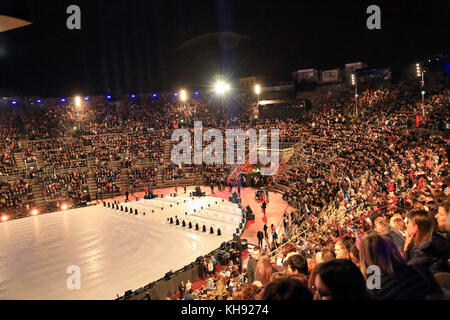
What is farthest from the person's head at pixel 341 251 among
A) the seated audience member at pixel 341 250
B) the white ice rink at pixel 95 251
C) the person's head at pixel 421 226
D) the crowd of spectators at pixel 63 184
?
the crowd of spectators at pixel 63 184

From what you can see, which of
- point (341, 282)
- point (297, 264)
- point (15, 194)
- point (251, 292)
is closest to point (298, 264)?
point (297, 264)

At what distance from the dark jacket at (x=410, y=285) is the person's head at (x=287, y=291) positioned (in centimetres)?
80

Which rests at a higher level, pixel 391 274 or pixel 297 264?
pixel 391 274

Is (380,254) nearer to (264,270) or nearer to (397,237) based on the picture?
(264,270)

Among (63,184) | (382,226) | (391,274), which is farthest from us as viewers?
(63,184)

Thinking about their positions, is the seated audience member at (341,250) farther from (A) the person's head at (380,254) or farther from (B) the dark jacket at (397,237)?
(A) the person's head at (380,254)

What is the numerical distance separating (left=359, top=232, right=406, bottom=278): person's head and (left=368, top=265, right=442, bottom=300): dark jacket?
21 centimetres

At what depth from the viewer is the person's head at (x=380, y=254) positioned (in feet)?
9.61

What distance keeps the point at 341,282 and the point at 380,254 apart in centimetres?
89

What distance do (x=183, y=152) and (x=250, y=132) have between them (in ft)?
30.3

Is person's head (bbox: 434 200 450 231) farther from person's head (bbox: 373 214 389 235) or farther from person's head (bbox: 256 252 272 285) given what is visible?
person's head (bbox: 256 252 272 285)

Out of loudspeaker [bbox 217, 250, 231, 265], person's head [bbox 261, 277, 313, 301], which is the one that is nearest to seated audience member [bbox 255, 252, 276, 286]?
person's head [bbox 261, 277, 313, 301]

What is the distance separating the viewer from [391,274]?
2812 mm

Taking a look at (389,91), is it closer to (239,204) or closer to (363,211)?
(239,204)
